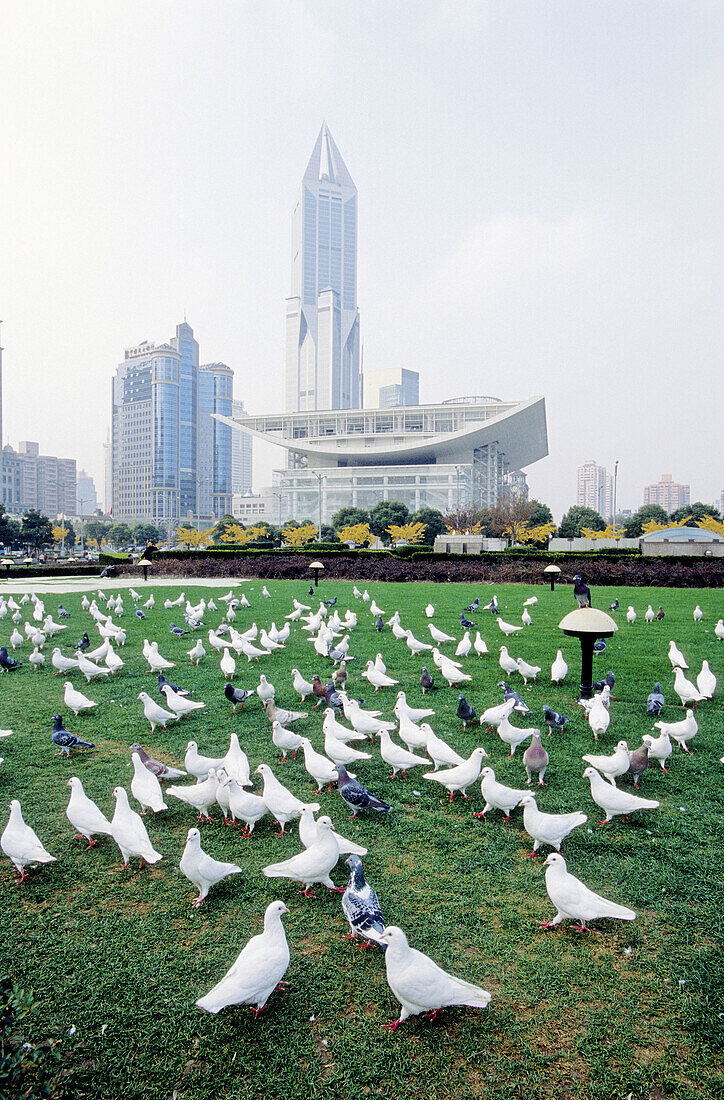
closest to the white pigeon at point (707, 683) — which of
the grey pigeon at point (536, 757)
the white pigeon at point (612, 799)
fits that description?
the grey pigeon at point (536, 757)

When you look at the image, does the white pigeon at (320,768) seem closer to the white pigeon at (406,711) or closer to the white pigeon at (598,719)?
the white pigeon at (406,711)

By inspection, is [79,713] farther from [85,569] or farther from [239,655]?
[85,569]

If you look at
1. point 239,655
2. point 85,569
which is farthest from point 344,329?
point 239,655

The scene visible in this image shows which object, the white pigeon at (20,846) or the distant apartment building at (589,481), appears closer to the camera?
the white pigeon at (20,846)

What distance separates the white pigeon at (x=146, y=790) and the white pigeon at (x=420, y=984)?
228cm

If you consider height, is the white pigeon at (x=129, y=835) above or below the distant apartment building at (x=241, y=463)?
below

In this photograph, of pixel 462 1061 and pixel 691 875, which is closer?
pixel 462 1061

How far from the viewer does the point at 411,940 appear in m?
2.97

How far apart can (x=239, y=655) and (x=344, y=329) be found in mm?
167018

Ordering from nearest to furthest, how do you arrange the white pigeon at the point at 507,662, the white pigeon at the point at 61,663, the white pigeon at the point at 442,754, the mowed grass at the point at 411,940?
the mowed grass at the point at 411,940, the white pigeon at the point at 442,754, the white pigeon at the point at 507,662, the white pigeon at the point at 61,663

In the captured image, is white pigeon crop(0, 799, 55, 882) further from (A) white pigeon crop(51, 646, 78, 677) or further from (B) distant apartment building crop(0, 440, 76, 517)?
(B) distant apartment building crop(0, 440, 76, 517)

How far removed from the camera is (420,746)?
17.3 ft

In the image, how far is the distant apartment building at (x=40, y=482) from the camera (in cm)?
10925

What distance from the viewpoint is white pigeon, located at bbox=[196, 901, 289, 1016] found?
95.6 inches
